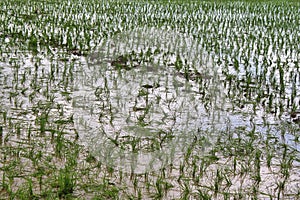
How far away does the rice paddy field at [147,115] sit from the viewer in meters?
2.81

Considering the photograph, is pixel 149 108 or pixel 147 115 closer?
pixel 147 115

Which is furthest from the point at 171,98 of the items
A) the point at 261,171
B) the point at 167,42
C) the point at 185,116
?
the point at 167,42

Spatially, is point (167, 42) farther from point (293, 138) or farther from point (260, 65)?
point (293, 138)

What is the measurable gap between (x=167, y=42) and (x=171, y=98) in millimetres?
2367

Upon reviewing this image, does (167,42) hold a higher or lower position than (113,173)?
higher

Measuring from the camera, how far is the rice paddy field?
9.23ft

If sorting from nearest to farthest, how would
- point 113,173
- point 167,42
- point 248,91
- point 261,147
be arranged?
1. point 113,173
2. point 261,147
3. point 248,91
4. point 167,42

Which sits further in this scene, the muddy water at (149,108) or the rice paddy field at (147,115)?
the muddy water at (149,108)

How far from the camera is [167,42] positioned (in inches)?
261

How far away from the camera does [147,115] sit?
3.98m

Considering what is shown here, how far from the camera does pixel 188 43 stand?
6.98m

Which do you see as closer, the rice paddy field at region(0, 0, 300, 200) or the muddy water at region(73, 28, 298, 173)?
the rice paddy field at region(0, 0, 300, 200)

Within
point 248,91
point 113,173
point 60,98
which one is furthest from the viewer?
point 248,91

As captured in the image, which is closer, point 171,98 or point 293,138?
point 293,138
